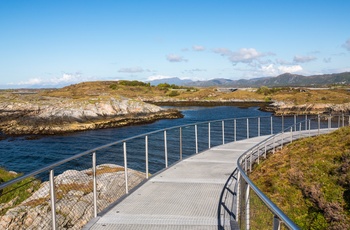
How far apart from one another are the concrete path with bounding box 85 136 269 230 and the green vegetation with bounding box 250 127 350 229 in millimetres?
2534

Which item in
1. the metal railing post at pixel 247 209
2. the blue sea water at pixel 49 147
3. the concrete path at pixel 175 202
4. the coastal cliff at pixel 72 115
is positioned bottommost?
the blue sea water at pixel 49 147

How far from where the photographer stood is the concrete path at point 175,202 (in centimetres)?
575

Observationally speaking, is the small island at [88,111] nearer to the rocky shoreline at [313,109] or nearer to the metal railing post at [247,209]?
the rocky shoreline at [313,109]

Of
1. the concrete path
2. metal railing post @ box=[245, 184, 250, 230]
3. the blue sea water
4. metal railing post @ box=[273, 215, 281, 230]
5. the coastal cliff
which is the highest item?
metal railing post @ box=[273, 215, 281, 230]

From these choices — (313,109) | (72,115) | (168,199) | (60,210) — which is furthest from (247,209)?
(313,109)

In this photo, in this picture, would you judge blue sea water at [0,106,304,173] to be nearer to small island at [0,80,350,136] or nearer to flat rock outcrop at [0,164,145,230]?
small island at [0,80,350,136]

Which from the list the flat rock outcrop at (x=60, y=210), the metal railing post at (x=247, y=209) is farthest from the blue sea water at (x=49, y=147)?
the metal railing post at (x=247, y=209)

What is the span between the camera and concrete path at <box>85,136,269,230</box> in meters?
5.75

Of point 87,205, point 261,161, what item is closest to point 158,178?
point 87,205

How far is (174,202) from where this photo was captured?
703 centimetres

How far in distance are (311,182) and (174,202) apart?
7.50 meters

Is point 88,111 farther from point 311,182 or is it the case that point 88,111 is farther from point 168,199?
point 168,199

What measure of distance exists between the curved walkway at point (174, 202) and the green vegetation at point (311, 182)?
8.33 feet

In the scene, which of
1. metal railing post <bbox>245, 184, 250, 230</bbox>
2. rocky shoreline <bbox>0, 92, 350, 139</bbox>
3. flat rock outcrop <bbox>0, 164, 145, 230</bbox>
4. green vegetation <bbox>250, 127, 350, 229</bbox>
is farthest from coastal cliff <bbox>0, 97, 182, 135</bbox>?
metal railing post <bbox>245, 184, 250, 230</bbox>
